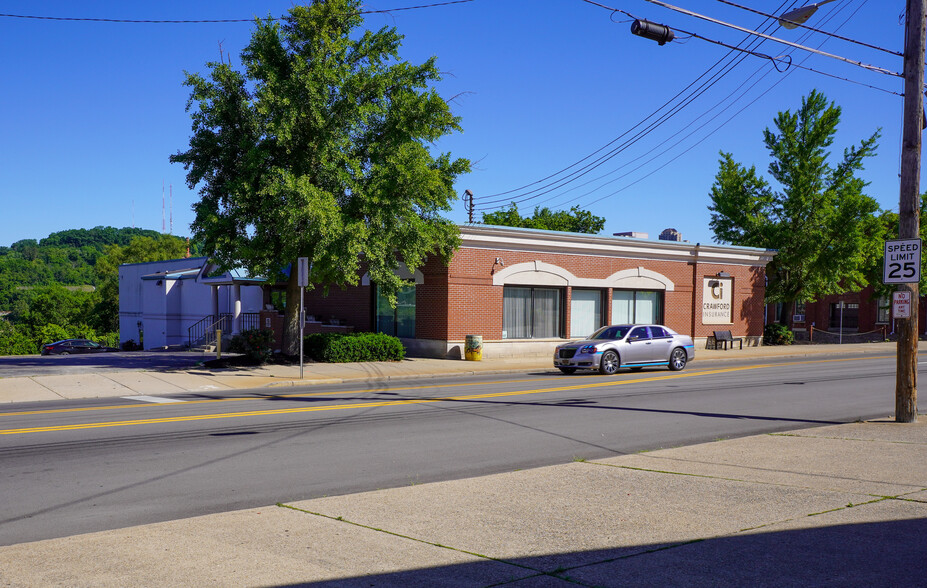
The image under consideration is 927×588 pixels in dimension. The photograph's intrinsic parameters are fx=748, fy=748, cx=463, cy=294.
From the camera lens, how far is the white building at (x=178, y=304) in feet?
133

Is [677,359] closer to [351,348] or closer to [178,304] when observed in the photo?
[351,348]

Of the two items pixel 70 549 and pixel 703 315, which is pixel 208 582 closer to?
pixel 70 549

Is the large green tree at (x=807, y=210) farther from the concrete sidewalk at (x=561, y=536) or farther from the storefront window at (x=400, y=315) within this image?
the concrete sidewalk at (x=561, y=536)

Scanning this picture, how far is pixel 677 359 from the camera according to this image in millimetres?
23969

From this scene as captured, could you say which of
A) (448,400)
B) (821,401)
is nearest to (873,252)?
(821,401)

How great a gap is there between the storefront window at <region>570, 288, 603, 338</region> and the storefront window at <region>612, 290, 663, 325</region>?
0.80 m

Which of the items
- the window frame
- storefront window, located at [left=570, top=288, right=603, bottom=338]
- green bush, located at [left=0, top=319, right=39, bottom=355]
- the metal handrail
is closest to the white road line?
the window frame

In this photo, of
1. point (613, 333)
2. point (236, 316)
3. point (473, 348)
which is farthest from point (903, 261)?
point (236, 316)

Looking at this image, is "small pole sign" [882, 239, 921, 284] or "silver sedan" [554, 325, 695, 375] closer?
"small pole sign" [882, 239, 921, 284]

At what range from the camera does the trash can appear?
2641 cm

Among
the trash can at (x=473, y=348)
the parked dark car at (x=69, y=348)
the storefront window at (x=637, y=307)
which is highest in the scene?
the storefront window at (x=637, y=307)

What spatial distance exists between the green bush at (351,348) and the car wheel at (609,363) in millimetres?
7116

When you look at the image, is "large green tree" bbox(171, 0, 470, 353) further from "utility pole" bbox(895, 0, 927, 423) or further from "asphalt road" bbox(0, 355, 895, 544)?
"utility pole" bbox(895, 0, 927, 423)

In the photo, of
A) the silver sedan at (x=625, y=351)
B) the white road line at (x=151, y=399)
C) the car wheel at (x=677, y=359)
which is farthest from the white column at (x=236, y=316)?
the car wheel at (x=677, y=359)
